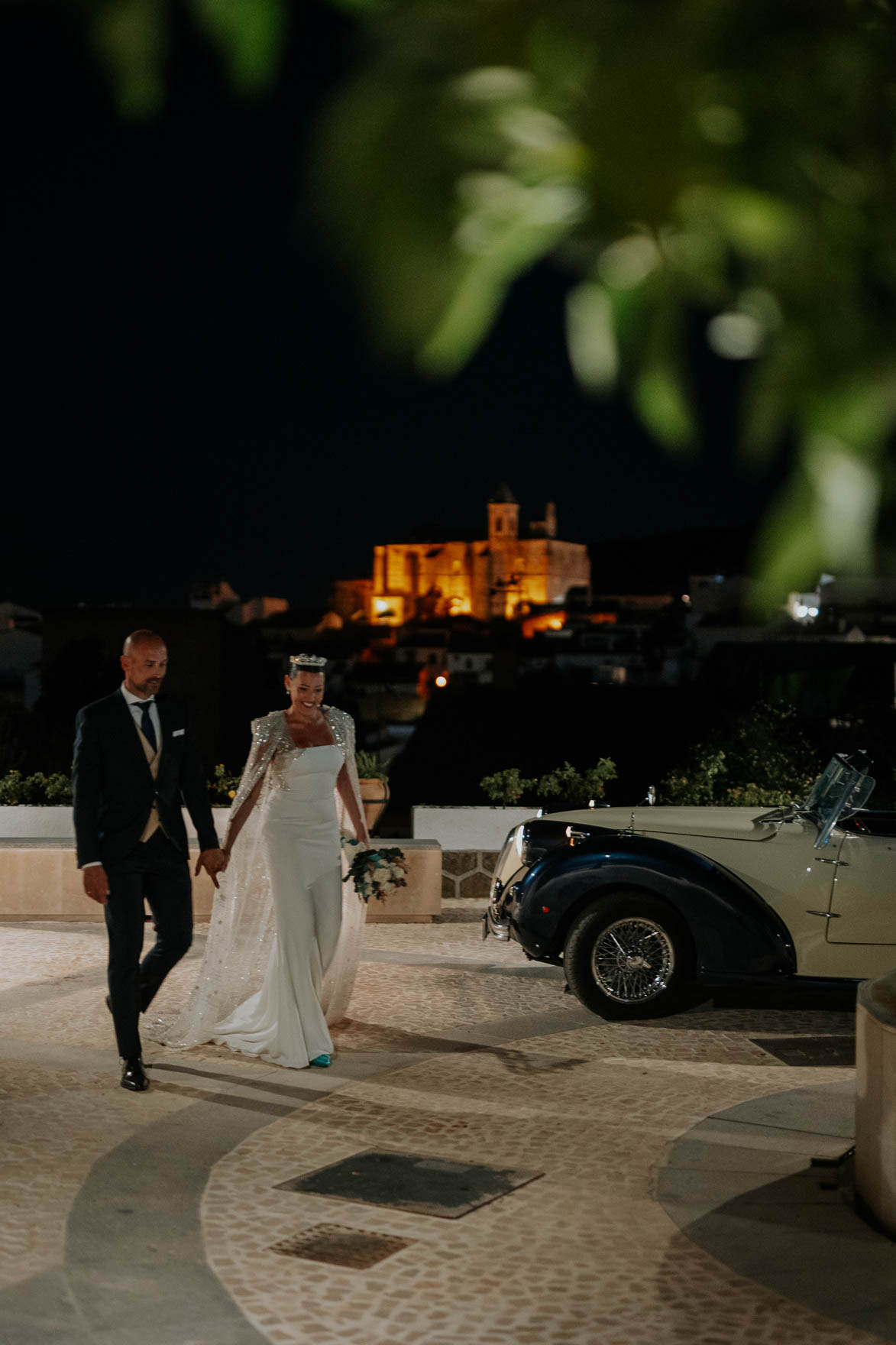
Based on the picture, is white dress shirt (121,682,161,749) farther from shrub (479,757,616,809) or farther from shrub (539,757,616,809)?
shrub (539,757,616,809)

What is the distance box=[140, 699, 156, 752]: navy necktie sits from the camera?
22.4ft

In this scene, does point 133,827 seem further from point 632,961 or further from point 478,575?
point 478,575

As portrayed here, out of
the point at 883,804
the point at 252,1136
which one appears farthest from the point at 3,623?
the point at 252,1136

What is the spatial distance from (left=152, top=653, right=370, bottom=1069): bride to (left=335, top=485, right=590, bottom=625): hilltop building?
503ft

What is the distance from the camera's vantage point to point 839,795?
8.12 metres

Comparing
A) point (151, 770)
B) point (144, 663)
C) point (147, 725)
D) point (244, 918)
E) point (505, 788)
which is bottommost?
point (244, 918)

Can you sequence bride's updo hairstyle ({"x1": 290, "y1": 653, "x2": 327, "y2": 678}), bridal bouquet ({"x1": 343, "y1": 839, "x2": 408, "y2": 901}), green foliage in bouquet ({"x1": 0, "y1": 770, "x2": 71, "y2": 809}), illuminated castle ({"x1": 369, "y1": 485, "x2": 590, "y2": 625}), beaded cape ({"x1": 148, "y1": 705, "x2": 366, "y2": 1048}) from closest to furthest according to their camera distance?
beaded cape ({"x1": 148, "y1": 705, "x2": 366, "y2": 1048}), bride's updo hairstyle ({"x1": 290, "y1": 653, "x2": 327, "y2": 678}), bridal bouquet ({"x1": 343, "y1": 839, "x2": 408, "y2": 901}), green foliage in bouquet ({"x1": 0, "y1": 770, "x2": 71, "y2": 809}), illuminated castle ({"x1": 369, "y1": 485, "x2": 590, "y2": 625})

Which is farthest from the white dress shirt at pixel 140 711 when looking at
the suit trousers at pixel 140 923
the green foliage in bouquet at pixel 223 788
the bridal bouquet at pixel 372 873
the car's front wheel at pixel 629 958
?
the green foliage in bouquet at pixel 223 788

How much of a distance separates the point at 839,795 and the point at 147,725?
384cm

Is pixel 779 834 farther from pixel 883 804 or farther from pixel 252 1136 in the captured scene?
pixel 883 804

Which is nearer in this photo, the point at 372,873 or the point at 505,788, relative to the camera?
the point at 372,873

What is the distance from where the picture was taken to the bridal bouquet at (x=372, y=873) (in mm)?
7934

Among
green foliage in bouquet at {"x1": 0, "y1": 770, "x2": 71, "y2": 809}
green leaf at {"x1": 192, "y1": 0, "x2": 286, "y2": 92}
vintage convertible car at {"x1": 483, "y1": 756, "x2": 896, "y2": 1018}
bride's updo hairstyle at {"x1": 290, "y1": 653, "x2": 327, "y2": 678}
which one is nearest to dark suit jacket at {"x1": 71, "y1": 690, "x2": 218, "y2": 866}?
bride's updo hairstyle at {"x1": 290, "y1": 653, "x2": 327, "y2": 678}

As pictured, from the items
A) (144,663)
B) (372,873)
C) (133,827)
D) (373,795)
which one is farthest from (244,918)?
(373,795)
